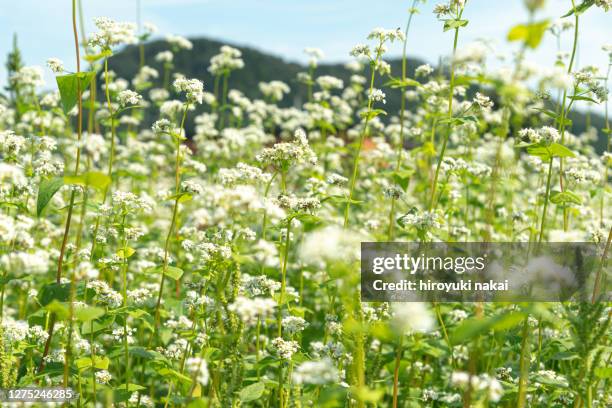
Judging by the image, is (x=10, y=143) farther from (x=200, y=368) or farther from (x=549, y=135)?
(x=549, y=135)

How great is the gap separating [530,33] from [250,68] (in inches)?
824

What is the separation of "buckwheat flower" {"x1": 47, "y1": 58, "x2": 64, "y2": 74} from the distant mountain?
14.6m

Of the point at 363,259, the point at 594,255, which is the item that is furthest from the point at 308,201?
the point at 594,255

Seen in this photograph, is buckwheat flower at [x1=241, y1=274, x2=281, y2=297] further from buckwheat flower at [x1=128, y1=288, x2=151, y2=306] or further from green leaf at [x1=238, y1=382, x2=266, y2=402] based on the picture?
buckwheat flower at [x1=128, y1=288, x2=151, y2=306]

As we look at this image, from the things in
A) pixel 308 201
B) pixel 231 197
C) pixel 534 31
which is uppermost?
pixel 534 31

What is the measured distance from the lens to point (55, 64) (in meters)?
5.06

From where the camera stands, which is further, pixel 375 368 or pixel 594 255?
pixel 594 255

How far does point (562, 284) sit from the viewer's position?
393 centimetres

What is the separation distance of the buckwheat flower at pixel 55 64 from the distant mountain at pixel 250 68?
14.6 metres

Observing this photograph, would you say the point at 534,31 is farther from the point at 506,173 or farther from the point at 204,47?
the point at 204,47

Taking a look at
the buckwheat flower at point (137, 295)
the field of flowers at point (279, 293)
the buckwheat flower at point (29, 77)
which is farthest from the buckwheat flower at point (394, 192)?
the buckwheat flower at point (29, 77)

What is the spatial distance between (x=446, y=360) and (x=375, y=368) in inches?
140

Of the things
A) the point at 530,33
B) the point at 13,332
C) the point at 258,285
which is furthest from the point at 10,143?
the point at 530,33

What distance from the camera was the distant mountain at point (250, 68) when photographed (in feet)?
66.3
